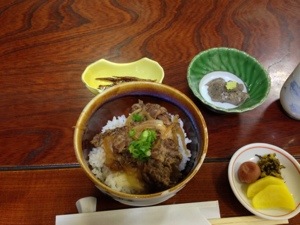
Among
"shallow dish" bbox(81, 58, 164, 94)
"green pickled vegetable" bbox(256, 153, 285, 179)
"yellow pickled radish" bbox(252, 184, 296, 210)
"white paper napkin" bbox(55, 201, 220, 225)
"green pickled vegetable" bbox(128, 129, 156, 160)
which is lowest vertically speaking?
"white paper napkin" bbox(55, 201, 220, 225)

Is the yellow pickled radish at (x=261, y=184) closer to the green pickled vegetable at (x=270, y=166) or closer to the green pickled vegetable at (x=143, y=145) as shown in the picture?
the green pickled vegetable at (x=270, y=166)

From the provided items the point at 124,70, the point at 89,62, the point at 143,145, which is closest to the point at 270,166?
the point at 143,145

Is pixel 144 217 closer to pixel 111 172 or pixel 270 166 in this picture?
pixel 111 172

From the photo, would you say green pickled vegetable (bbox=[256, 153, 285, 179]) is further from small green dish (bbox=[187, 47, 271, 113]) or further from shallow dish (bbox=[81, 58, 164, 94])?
shallow dish (bbox=[81, 58, 164, 94])

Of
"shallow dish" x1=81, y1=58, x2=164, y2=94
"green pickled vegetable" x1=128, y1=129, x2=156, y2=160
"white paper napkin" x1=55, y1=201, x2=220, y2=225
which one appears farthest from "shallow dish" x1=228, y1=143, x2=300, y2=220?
"shallow dish" x1=81, y1=58, x2=164, y2=94

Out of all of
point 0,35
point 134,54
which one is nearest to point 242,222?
point 134,54

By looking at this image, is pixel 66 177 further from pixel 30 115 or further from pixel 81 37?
pixel 81 37
